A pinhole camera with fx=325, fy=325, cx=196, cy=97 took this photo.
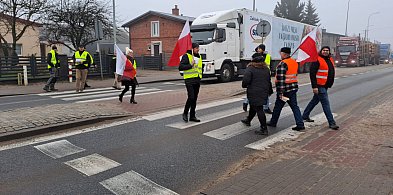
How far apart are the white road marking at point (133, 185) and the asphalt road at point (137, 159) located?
0.04ft

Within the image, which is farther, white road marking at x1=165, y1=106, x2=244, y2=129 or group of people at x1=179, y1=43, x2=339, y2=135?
white road marking at x1=165, y1=106, x2=244, y2=129

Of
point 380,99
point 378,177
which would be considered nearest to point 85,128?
point 378,177

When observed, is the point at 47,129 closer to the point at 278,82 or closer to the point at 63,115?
the point at 63,115

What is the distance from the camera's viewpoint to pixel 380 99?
11391 mm

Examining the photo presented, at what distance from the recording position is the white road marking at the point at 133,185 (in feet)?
12.7

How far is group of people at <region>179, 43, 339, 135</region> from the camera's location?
6.41m

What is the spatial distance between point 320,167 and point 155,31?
3446cm

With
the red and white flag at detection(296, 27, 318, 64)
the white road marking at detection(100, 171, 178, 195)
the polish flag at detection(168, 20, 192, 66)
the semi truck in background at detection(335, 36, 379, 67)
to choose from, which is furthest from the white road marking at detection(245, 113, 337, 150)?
the semi truck in background at detection(335, 36, 379, 67)

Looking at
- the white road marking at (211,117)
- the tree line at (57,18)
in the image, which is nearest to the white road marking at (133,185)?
the white road marking at (211,117)

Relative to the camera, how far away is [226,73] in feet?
59.3

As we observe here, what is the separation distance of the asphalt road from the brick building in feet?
95.7

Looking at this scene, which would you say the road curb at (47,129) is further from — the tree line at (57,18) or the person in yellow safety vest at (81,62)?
the tree line at (57,18)

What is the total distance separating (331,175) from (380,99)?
8.59 metres

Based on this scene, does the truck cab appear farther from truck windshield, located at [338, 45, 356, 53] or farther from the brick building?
truck windshield, located at [338, 45, 356, 53]
